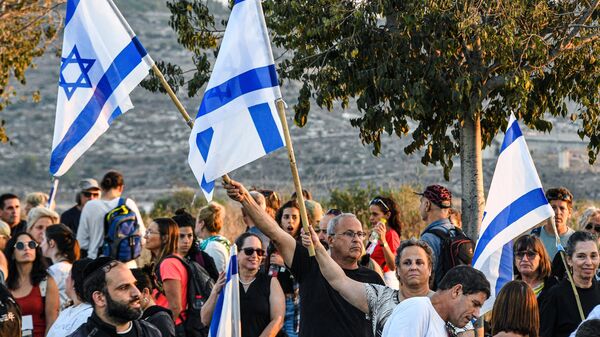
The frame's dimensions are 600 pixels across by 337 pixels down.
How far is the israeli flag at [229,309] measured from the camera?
850 centimetres

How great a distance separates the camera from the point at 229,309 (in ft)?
27.9

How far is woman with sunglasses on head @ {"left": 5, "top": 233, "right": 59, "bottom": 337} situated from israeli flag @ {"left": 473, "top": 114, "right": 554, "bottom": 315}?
358cm

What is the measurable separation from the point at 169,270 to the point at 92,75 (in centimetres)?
230

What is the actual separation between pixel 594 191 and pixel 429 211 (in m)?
34.0

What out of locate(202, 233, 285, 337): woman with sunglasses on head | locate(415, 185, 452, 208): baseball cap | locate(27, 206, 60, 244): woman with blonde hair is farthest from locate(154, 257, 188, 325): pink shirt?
locate(27, 206, 60, 244): woman with blonde hair

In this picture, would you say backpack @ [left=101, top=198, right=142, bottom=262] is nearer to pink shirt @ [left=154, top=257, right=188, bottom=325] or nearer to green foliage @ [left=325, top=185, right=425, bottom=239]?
pink shirt @ [left=154, top=257, right=188, bottom=325]

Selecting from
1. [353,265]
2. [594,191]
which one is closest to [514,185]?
[353,265]

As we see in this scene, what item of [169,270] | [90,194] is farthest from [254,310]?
[90,194]

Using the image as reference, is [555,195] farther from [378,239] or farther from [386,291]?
[386,291]

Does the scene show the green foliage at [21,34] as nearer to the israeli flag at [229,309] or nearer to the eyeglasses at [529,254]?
the israeli flag at [229,309]

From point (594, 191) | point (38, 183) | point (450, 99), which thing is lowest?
point (450, 99)

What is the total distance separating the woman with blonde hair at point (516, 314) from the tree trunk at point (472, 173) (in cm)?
439

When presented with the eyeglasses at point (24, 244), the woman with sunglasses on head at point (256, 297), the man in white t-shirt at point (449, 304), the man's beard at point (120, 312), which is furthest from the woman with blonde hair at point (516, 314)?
the eyeglasses at point (24, 244)

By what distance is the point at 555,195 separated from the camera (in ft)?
38.1
